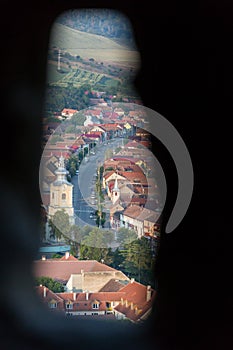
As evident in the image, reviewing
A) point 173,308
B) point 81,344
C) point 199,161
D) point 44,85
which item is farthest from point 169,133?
point 81,344

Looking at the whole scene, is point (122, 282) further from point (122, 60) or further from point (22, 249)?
point (122, 60)

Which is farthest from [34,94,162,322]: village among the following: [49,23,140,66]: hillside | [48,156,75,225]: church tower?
[49,23,140,66]: hillside

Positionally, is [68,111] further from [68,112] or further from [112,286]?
[112,286]

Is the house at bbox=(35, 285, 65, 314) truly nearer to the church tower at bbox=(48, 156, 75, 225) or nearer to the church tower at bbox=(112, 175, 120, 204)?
the church tower at bbox=(48, 156, 75, 225)

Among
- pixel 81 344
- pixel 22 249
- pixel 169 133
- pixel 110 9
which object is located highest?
pixel 110 9

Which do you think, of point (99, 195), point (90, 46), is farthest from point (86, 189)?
point (90, 46)

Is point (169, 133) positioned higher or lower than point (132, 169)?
higher
